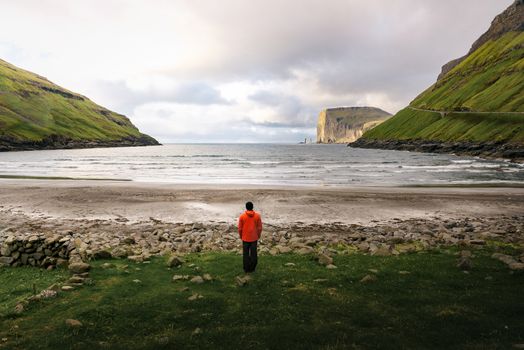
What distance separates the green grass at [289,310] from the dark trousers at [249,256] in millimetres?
415

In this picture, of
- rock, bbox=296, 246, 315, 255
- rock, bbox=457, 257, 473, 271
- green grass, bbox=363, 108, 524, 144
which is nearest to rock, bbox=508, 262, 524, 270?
rock, bbox=457, 257, 473, 271

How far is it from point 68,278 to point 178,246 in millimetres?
6408

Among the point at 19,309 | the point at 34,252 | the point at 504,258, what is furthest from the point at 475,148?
the point at 19,309

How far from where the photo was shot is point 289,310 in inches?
452

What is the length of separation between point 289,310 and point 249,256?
4.31 metres

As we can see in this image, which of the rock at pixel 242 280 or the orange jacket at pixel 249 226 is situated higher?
the orange jacket at pixel 249 226

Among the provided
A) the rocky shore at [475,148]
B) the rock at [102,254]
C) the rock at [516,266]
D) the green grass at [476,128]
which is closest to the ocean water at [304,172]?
the rocky shore at [475,148]

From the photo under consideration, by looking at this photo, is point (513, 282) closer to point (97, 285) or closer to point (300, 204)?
point (97, 285)

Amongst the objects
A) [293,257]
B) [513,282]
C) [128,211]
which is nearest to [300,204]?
[128,211]

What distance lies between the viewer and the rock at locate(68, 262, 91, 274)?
14953mm

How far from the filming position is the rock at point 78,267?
15.0m

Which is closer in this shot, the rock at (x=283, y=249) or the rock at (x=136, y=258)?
the rock at (x=136, y=258)

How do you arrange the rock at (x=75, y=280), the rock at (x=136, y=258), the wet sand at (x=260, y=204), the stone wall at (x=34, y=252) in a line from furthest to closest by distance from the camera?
the wet sand at (x=260, y=204) < the rock at (x=136, y=258) < the stone wall at (x=34, y=252) < the rock at (x=75, y=280)

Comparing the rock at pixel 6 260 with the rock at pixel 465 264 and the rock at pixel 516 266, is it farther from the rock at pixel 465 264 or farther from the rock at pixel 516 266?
the rock at pixel 516 266
